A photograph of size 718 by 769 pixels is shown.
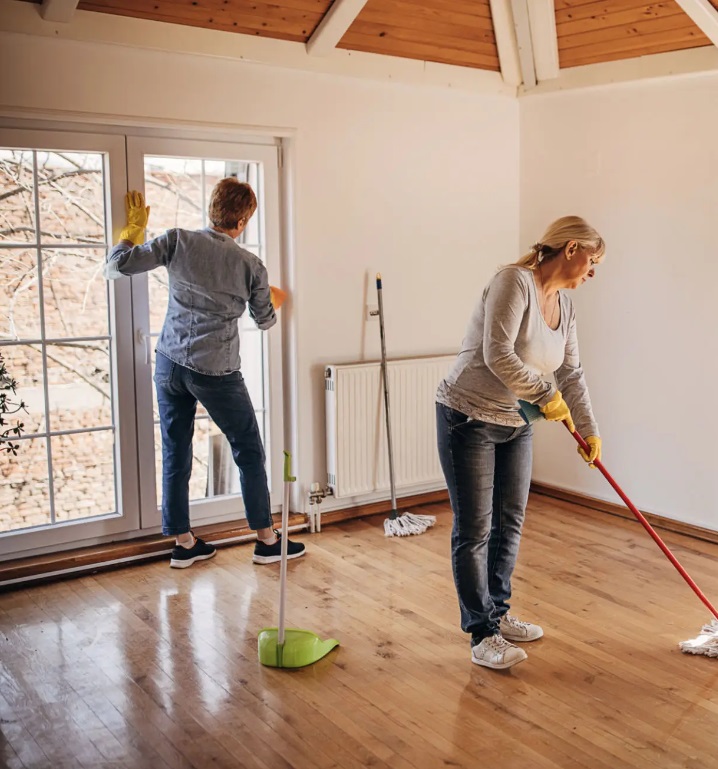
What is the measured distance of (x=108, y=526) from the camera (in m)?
4.03

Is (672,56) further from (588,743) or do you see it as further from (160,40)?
(588,743)

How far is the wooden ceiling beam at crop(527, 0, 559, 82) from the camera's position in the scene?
453 centimetres

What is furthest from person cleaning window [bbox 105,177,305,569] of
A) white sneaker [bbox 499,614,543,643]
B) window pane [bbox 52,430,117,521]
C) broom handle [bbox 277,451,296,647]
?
white sneaker [bbox 499,614,543,643]

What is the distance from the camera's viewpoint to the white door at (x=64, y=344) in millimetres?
3748

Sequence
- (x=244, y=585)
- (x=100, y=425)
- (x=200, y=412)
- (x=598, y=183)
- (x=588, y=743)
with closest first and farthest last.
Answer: (x=588, y=743) → (x=244, y=585) → (x=100, y=425) → (x=200, y=412) → (x=598, y=183)

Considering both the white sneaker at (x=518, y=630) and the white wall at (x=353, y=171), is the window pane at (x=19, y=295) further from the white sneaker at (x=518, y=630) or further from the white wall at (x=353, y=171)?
the white sneaker at (x=518, y=630)

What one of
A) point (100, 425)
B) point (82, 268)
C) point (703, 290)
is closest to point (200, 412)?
point (100, 425)

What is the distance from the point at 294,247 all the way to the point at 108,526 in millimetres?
1511

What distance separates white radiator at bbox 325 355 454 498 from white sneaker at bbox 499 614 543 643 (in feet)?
4.84

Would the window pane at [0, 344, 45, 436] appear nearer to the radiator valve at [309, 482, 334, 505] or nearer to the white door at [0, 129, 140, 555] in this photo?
the white door at [0, 129, 140, 555]

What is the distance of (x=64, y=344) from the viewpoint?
3.89 metres

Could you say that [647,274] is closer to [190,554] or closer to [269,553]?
[269,553]

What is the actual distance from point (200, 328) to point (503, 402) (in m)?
1.47

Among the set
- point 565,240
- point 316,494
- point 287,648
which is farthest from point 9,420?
point 565,240
